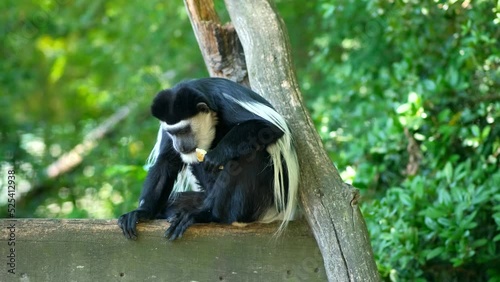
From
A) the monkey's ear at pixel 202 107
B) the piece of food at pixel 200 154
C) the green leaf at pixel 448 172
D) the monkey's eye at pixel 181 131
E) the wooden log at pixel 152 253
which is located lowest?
the wooden log at pixel 152 253

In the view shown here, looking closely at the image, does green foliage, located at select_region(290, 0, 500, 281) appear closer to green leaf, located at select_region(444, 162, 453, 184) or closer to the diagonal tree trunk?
green leaf, located at select_region(444, 162, 453, 184)

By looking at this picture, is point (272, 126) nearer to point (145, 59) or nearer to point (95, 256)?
point (95, 256)

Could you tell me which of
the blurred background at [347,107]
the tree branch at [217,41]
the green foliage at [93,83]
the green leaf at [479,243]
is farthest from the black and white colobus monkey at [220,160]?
the green foliage at [93,83]

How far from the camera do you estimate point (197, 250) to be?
2764mm

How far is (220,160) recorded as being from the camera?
105 inches

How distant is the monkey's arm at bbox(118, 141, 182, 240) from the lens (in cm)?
294

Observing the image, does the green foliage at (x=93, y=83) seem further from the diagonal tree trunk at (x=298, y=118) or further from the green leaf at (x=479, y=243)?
the green leaf at (x=479, y=243)

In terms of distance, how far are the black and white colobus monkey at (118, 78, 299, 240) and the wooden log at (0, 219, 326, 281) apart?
66 mm

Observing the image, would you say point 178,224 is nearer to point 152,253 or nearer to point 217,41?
point 152,253

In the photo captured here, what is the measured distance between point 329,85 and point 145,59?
1.87 metres

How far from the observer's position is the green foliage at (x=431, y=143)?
3.44 meters

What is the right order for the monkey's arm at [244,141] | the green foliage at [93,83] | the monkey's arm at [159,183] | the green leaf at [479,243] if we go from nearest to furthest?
1. the monkey's arm at [244,141]
2. the monkey's arm at [159,183]
3. the green leaf at [479,243]
4. the green foliage at [93,83]

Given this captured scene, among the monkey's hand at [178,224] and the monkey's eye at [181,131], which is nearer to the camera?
the monkey's hand at [178,224]

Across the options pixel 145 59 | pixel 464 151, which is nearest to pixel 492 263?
pixel 464 151
